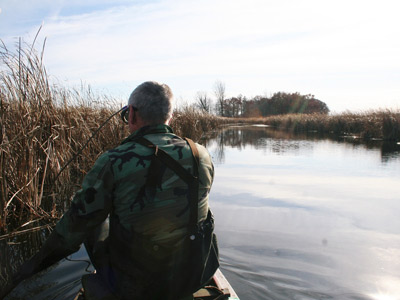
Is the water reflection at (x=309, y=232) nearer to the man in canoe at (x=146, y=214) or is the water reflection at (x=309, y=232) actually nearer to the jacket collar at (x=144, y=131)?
the man in canoe at (x=146, y=214)

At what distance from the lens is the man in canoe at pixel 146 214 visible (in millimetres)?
1701

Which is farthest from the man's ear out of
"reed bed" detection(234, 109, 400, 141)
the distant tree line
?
the distant tree line

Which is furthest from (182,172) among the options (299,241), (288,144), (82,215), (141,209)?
(288,144)

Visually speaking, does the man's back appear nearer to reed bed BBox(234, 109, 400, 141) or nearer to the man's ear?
the man's ear

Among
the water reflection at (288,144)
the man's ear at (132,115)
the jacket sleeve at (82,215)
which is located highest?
the man's ear at (132,115)

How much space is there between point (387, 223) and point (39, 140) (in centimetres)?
478

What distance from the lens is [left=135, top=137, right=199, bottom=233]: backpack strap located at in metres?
1.71

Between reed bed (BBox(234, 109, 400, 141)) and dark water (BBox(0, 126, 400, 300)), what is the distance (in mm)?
12040

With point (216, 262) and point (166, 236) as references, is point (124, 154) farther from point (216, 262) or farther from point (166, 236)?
point (216, 262)

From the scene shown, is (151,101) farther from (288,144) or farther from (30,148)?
(288,144)

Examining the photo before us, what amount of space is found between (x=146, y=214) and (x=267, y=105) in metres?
74.3

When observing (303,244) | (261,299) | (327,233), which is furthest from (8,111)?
(327,233)

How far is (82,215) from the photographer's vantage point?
5.60 ft

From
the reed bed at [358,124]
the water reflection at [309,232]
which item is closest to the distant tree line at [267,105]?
the reed bed at [358,124]
